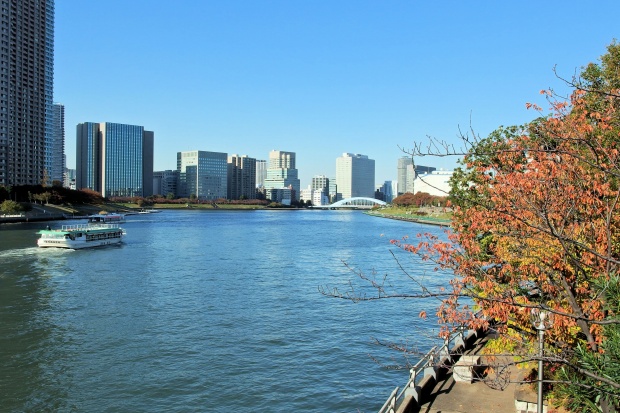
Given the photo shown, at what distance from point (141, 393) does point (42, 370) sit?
14.7 ft

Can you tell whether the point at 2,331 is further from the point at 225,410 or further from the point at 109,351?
the point at 225,410

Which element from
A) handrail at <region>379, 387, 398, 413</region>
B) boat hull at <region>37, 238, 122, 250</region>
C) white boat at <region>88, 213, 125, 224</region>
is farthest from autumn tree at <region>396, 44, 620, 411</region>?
white boat at <region>88, 213, 125, 224</region>

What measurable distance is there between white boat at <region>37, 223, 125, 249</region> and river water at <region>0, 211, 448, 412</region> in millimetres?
16157

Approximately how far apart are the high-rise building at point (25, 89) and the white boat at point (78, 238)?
107 m

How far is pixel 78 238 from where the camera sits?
200ft

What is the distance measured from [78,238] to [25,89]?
402ft

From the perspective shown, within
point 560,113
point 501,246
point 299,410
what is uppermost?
point 560,113

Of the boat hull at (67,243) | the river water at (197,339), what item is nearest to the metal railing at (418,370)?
the river water at (197,339)

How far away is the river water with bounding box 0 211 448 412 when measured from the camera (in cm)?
1611

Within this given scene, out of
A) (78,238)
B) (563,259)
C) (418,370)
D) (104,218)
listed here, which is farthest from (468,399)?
(104,218)

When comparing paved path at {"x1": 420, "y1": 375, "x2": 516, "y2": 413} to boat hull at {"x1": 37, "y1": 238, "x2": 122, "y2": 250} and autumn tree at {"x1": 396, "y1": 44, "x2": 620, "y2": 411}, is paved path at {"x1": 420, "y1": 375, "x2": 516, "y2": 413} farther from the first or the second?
boat hull at {"x1": 37, "y1": 238, "x2": 122, "y2": 250}

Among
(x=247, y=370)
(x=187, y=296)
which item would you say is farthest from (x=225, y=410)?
(x=187, y=296)

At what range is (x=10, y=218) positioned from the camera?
104 metres

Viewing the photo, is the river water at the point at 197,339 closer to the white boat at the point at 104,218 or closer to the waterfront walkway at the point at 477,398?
the waterfront walkway at the point at 477,398
